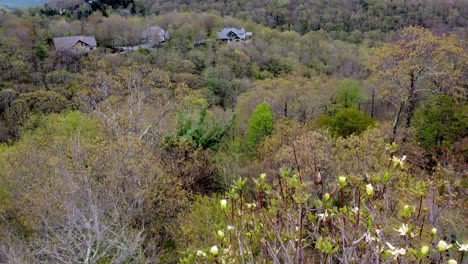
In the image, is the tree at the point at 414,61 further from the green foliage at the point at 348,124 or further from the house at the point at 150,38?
the house at the point at 150,38

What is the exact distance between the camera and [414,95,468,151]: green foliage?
13133 mm

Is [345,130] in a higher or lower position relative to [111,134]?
lower

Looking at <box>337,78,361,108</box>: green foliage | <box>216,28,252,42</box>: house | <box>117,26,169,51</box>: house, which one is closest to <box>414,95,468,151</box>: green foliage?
<box>337,78,361,108</box>: green foliage

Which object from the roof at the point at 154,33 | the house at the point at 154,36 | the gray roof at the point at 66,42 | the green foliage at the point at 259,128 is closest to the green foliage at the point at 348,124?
the green foliage at the point at 259,128

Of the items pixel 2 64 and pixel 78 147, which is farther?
pixel 2 64

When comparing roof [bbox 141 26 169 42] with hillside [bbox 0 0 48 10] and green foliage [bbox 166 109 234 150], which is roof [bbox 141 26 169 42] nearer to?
hillside [bbox 0 0 48 10]

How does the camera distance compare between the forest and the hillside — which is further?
the hillside

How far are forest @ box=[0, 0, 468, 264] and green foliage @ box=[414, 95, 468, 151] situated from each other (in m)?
0.05

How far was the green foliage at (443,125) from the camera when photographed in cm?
1313

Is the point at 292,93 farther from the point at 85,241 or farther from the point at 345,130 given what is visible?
the point at 85,241

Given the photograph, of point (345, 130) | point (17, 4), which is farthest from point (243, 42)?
point (17, 4)

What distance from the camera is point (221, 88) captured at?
3284 cm

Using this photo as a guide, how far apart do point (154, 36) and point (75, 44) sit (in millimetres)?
8402

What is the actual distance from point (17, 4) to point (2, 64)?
28285 millimetres
